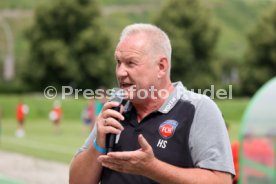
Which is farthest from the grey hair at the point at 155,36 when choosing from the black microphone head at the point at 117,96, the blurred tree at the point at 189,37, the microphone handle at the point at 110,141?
the blurred tree at the point at 189,37

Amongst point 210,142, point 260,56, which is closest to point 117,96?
point 210,142

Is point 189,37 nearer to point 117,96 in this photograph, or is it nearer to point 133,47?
point 117,96

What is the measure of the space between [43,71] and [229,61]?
221 feet

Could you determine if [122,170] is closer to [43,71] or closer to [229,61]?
[43,71]

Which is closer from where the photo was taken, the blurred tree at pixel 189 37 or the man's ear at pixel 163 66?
the man's ear at pixel 163 66

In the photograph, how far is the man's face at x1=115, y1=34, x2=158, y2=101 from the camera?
3.53 m

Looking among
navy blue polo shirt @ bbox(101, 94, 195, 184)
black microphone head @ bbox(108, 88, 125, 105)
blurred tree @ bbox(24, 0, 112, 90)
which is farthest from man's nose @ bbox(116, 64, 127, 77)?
blurred tree @ bbox(24, 0, 112, 90)

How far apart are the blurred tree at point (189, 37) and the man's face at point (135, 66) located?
225 feet

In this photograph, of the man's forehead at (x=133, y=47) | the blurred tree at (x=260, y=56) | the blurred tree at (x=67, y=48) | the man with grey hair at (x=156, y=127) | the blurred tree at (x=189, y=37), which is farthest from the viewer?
the blurred tree at (x=260, y=56)

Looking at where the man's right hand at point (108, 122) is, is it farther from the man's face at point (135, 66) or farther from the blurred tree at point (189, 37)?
the blurred tree at point (189, 37)

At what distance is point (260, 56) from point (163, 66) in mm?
71761

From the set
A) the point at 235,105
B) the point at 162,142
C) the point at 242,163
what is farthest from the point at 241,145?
the point at 235,105

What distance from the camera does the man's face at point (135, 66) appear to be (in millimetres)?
3531

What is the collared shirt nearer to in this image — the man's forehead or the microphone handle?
the microphone handle
